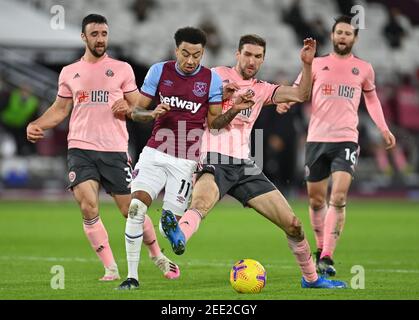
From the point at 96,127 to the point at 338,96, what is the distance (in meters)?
3.00

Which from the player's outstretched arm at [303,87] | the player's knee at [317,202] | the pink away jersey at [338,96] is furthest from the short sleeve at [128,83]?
the player's knee at [317,202]

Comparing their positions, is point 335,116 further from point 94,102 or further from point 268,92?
point 94,102

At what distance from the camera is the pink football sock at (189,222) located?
353 inches

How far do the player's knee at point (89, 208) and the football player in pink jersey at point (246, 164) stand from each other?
4.97 feet

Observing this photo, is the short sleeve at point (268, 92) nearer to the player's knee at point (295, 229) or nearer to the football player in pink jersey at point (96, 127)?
the player's knee at point (295, 229)

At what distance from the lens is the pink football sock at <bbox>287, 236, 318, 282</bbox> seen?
9586 mm

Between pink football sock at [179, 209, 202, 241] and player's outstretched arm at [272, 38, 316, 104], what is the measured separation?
5.07 ft

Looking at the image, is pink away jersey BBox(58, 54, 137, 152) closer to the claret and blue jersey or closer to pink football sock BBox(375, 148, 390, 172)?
the claret and blue jersey

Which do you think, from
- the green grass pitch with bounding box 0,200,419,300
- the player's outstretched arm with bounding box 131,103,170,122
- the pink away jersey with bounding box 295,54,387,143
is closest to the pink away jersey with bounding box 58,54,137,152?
the player's outstretched arm with bounding box 131,103,170,122

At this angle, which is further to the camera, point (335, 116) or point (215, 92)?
point (335, 116)

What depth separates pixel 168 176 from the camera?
383 inches

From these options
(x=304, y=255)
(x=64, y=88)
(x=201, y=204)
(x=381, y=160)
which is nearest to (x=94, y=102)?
(x=64, y=88)

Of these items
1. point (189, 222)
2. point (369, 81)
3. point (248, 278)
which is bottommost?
point (248, 278)
